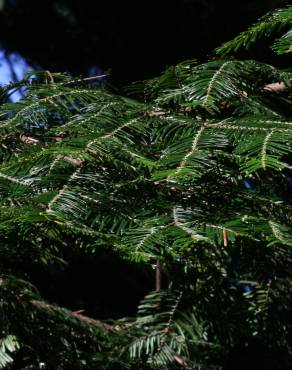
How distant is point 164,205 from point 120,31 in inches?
92.6

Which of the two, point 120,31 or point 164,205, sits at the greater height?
point 120,31

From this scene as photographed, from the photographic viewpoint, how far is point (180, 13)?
309 cm

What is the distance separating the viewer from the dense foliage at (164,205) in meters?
0.89

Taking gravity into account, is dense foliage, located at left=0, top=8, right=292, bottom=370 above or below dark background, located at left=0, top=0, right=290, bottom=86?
below

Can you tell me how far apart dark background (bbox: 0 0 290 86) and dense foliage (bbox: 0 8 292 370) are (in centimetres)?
140

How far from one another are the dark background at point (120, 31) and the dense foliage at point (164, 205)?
140 cm

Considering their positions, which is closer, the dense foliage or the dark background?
the dense foliage

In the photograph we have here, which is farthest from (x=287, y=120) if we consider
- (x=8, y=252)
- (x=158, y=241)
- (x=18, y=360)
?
(x=18, y=360)

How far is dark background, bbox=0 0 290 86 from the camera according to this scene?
2.99m

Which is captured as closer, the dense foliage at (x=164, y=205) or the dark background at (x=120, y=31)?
the dense foliage at (x=164, y=205)

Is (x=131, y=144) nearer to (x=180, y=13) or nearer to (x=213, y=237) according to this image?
(x=213, y=237)

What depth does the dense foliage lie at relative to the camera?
2.93ft

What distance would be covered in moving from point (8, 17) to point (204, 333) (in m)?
2.13

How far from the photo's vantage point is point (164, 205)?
95 cm
